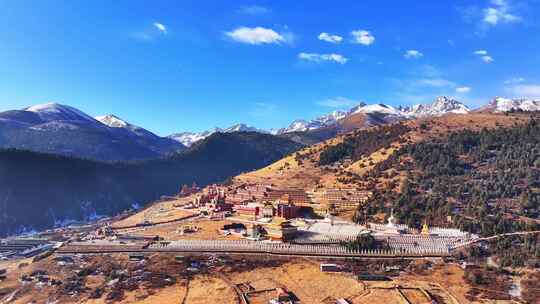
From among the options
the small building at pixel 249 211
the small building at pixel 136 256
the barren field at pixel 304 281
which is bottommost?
the barren field at pixel 304 281

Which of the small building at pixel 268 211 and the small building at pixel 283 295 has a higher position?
the small building at pixel 268 211

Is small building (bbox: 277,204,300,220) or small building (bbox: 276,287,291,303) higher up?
small building (bbox: 277,204,300,220)

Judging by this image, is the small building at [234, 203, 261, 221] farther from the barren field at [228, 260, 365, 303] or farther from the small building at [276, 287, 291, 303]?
the small building at [276, 287, 291, 303]

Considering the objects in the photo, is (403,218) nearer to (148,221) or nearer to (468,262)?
(468,262)

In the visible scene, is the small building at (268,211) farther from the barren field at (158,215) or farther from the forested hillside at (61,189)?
the forested hillside at (61,189)

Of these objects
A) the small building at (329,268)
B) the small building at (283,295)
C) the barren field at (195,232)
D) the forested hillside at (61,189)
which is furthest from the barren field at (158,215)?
the small building at (283,295)

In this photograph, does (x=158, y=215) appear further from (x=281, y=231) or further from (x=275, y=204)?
(x=281, y=231)

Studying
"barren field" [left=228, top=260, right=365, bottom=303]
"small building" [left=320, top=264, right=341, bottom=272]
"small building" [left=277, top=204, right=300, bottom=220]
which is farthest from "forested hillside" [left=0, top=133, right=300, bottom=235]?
"small building" [left=320, top=264, right=341, bottom=272]

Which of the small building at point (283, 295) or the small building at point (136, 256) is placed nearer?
the small building at point (283, 295)

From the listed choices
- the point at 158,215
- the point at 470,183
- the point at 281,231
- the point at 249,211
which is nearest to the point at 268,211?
the point at 249,211

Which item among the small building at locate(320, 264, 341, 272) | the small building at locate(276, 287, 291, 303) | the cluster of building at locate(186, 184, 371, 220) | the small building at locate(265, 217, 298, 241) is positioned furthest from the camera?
the cluster of building at locate(186, 184, 371, 220)

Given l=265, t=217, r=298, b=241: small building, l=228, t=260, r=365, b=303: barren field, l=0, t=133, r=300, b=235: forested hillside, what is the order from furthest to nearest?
l=0, t=133, r=300, b=235: forested hillside
l=265, t=217, r=298, b=241: small building
l=228, t=260, r=365, b=303: barren field

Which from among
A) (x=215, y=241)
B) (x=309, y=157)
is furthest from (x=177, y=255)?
(x=309, y=157)
